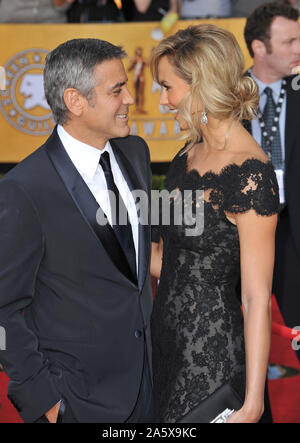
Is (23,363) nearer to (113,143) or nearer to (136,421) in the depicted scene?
(136,421)

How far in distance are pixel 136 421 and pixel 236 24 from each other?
15.8 ft

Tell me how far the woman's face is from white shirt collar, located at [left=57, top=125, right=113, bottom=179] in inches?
13.3

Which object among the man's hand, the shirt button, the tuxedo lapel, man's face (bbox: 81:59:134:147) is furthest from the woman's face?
the man's hand

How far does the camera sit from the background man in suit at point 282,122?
15.6 feet

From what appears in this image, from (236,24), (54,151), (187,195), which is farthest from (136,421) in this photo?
(236,24)

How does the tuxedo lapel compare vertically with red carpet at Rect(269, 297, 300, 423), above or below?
above

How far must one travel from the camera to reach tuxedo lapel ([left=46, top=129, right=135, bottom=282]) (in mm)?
2477

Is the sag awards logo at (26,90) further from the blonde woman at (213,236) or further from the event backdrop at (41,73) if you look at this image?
the blonde woman at (213,236)

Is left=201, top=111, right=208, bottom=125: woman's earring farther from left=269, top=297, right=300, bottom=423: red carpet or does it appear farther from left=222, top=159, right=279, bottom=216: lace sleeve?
left=269, top=297, right=300, bottom=423: red carpet

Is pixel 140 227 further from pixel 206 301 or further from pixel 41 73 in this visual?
pixel 41 73

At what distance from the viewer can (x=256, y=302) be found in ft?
7.87

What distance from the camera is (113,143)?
9.51 feet

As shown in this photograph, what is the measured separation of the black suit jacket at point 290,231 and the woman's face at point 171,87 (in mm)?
2065

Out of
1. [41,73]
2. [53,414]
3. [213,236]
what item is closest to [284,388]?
[213,236]
